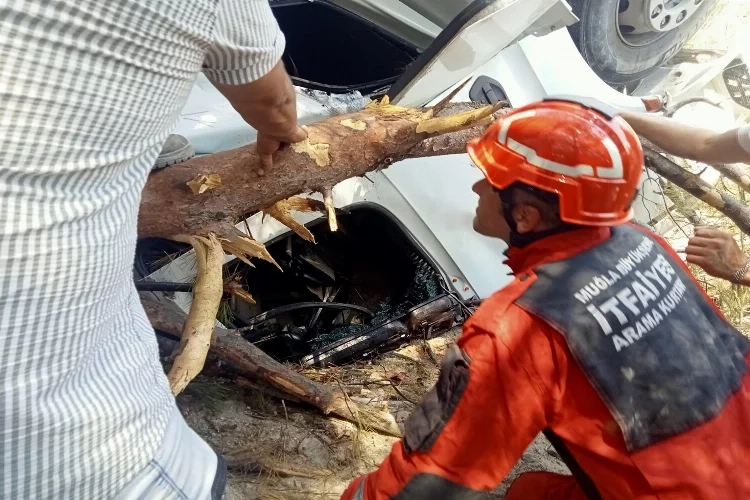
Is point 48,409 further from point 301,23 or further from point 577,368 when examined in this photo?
point 301,23

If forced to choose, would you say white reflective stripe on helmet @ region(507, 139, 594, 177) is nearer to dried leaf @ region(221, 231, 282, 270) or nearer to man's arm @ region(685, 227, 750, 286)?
dried leaf @ region(221, 231, 282, 270)

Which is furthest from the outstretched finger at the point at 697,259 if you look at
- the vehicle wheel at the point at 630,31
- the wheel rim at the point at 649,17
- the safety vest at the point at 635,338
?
the wheel rim at the point at 649,17

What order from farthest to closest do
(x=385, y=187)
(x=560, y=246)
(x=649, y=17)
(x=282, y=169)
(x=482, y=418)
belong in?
(x=649, y=17)
(x=385, y=187)
(x=282, y=169)
(x=560, y=246)
(x=482, y=418)

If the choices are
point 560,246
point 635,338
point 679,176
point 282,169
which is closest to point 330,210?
point 282,169

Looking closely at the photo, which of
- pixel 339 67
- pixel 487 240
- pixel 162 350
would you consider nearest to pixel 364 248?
pixel 487 240

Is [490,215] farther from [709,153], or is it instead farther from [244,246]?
[709,153]

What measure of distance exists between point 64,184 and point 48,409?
323mm

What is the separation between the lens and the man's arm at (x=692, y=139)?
2.25 meters

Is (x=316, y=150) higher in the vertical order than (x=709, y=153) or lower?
lower

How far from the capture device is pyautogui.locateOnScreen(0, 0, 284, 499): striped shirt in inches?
27.0

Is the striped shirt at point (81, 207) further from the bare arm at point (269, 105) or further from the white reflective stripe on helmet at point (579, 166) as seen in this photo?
the white reflective stripe on helmet at point (579, 166)

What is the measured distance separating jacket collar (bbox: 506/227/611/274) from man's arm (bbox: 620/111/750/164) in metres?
1.11

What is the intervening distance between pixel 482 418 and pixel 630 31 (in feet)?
12.1

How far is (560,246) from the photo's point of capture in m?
1.47
